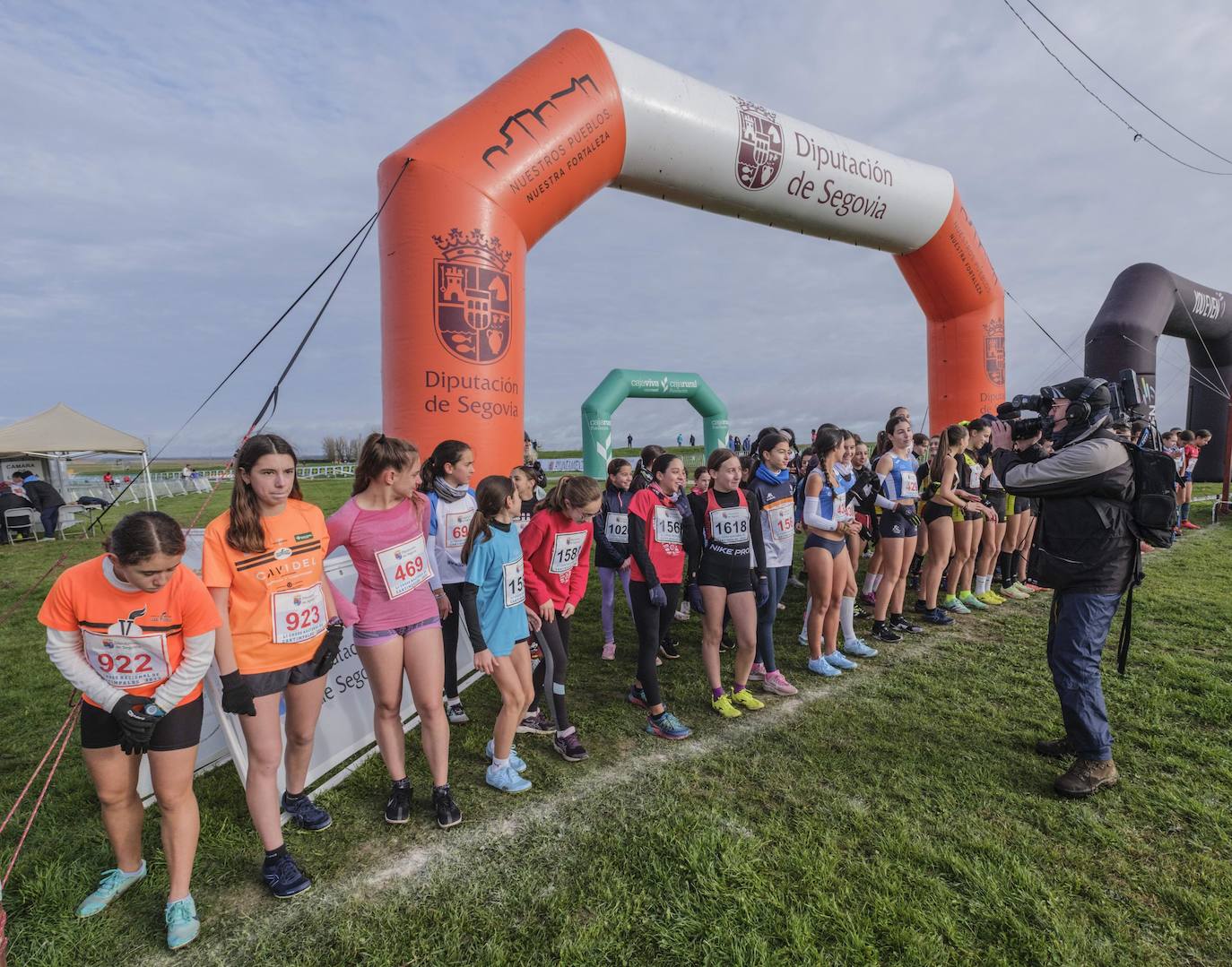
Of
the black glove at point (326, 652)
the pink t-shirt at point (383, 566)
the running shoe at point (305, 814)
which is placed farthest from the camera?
the running shoe at point (305, 814)

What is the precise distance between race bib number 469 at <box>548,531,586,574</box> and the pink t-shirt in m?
0.96

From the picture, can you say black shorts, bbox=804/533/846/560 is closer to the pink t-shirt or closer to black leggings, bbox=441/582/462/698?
black leggings, bbox=441/582/462/698

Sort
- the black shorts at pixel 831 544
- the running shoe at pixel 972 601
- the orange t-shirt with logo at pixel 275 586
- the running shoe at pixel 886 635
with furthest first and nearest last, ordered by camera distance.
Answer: the running shoe at pixel 972 601 → the running shoe at pixel 886 635 → the black shorts at pixel 831 544 → the orange t-shirt with logo at pixel 275 586

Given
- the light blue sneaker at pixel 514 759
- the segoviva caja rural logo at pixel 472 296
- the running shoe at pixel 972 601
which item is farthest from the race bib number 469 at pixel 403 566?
the running shoe at pixel 972 601

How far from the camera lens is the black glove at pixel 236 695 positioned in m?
2.34

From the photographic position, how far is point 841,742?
12.1 feet

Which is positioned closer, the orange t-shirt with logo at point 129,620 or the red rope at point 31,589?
the orange t-shirt with logo at point 129,620

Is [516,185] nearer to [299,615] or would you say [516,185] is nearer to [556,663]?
[556,663]

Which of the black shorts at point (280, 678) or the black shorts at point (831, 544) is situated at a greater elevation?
the black shorts at point (831, 544)

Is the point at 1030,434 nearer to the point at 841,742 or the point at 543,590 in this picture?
the point at 841,742

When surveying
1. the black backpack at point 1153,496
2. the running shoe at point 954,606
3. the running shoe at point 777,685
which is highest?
the black backpack at point 1153,496

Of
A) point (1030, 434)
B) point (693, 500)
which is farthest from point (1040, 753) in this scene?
point (693, 500)

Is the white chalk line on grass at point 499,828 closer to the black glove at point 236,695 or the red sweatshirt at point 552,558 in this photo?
the black glove at point 236,695

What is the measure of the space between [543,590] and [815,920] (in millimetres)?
2126
